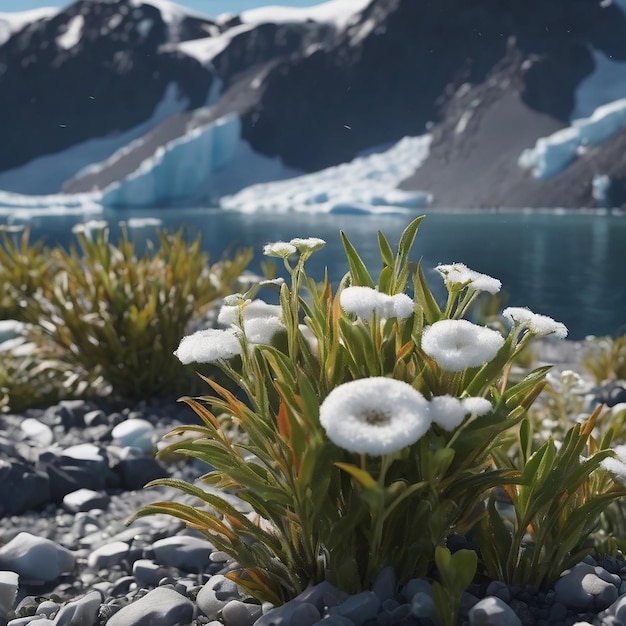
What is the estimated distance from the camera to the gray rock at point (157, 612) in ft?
5.80

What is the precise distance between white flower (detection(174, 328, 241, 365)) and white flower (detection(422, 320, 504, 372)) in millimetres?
438

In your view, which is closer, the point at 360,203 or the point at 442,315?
the point at 442,315

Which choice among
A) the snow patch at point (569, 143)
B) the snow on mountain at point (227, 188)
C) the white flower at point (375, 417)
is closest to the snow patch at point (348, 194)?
the snow on mountain at point (227, 188)

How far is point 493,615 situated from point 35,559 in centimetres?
159

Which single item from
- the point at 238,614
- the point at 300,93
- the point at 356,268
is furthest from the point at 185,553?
the point at 300,93

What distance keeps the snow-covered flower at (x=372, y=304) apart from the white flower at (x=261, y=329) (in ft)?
1.23

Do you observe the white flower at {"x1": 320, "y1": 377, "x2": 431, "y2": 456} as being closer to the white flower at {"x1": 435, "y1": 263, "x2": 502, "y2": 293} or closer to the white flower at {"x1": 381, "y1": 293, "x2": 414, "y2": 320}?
the white flower at {"x1": 381, "y1": 293, "x2": 414, "y2": 320}

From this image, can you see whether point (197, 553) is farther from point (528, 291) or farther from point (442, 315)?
point (528, 291)

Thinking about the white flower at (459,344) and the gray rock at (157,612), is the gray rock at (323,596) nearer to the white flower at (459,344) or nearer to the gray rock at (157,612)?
the gray rock at (157,612)

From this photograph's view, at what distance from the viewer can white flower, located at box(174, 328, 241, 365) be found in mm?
1618

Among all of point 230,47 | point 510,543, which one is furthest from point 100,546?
point 230,47

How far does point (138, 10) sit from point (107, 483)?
121569 millimetres

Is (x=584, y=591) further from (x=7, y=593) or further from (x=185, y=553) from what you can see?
(x=7, y=593)

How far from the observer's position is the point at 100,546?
267 centimetres
